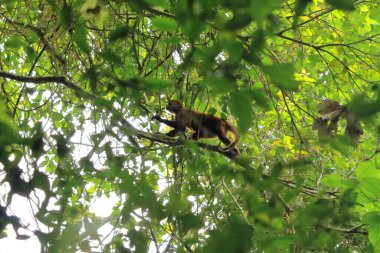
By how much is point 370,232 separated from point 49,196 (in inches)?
61.4

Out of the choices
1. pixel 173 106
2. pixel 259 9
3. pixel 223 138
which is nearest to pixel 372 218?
pixel 259 9

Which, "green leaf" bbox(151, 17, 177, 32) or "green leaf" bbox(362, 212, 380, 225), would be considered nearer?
"green leaf" bbox(151, 17, 177, 32)

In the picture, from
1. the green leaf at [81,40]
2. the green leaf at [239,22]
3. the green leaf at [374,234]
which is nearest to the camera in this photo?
the green leaf at [239,22]

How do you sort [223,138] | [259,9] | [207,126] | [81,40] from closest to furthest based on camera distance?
[259,9]
[81,40]
[207,126]
[223,138]

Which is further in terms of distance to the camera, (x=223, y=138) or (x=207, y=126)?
(x=223, y=138)

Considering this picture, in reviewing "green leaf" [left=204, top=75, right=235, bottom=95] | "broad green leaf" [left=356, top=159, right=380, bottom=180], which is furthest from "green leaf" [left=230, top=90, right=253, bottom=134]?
"broad green leaf" [left=356, top=159, right=380, bottom=180]

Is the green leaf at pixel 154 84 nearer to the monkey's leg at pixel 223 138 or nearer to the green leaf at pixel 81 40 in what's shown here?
the green leaf at pixel 81 40

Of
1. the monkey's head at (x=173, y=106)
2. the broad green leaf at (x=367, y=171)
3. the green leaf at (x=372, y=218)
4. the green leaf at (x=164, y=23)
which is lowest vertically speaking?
the green leaf at (x=372, y=218)

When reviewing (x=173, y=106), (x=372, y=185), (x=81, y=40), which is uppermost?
(x=173, y=106)

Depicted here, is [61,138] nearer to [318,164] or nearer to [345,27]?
[318,164]

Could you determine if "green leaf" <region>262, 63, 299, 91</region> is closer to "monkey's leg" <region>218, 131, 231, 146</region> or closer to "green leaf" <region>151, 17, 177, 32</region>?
"green leaf" <region>151, 17, 177, 32</region>

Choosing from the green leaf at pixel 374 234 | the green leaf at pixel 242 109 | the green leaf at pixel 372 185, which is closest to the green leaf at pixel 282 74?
the green leaf at pixel 242 109

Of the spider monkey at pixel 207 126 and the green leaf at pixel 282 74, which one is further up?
the spider monkey at pixel 207 126

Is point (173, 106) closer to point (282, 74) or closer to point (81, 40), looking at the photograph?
point (81, 40)
